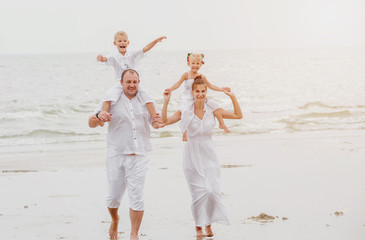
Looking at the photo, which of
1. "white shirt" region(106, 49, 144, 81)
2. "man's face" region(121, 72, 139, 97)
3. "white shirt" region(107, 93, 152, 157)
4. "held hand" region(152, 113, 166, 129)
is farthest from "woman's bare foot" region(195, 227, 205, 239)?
"white shirt" region(106, 49, 144, 81)

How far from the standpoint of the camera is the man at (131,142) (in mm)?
6098

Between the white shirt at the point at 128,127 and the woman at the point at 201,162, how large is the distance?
496mm

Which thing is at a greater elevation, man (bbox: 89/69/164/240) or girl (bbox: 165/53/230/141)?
girl (bbox: 165/53/230/141)

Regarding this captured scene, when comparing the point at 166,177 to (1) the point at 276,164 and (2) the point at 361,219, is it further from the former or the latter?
(2) the point at 361,219

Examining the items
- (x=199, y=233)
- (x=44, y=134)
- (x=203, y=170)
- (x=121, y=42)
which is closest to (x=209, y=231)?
(x=199, y=233)

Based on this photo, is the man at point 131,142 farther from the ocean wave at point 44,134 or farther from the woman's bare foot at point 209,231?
the ocean wave at point 44,134

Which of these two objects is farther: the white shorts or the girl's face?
the girl's face

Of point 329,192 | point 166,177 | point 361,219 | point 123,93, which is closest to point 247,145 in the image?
point 166,177

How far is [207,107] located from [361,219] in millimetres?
2387

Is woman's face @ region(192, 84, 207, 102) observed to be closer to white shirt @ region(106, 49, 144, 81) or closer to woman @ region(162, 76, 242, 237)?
woman @ region(162, 76, 242, 237)

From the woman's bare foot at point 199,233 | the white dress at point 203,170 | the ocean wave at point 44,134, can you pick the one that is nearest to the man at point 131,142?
the white dress at point 203,170

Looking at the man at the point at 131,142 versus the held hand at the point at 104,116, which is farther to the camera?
the man at the point at 131,142

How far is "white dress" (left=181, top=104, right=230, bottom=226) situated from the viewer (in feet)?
→ 21.7

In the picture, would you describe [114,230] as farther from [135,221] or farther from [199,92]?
[199,92]
